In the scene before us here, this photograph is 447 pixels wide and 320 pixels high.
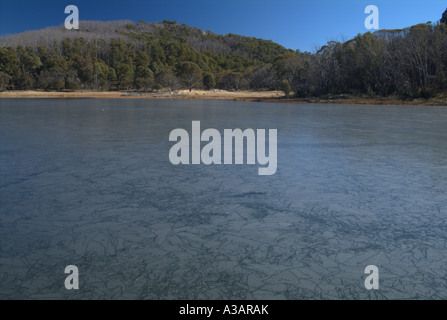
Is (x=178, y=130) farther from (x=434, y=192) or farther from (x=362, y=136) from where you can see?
(x=434, y=192)

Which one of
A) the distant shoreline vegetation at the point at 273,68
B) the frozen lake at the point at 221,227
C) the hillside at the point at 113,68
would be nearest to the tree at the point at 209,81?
the hillside at the point at 113,68

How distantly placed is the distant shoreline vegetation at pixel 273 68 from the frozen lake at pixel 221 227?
96.2 ft

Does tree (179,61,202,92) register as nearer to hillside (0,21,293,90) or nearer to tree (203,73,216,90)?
A: hillside (0,21,293,90)

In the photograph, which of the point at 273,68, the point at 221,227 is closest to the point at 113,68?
the point at 273,68

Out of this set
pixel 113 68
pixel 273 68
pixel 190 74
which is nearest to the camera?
pixel 190 74

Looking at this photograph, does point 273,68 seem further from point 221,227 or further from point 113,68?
point 221,227

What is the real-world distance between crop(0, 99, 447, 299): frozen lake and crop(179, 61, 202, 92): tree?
5706 centimetres

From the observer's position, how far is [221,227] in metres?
3.44

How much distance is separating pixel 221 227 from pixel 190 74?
60.7 m

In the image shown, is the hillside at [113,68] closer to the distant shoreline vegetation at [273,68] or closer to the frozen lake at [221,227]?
the distant shoreline vegetation at [273,68]

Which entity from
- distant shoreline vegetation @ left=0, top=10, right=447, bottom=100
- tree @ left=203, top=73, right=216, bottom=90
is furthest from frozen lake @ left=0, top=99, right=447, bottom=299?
tree @ left=203, top=73, right=216, bottom=90

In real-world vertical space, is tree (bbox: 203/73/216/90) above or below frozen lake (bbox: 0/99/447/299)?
above

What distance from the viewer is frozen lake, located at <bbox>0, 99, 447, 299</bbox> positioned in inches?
96.3

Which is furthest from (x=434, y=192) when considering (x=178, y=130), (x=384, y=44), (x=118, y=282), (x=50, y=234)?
(x=384, y=44)
